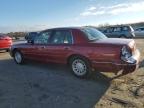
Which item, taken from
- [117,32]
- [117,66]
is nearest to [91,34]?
[117,66]

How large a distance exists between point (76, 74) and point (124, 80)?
1542 mm

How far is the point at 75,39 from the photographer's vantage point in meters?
7.66

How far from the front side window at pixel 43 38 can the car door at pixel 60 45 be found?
241 millimetres

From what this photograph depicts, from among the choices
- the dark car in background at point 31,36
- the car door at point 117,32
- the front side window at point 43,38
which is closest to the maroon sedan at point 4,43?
the dark car in background at point 31,36

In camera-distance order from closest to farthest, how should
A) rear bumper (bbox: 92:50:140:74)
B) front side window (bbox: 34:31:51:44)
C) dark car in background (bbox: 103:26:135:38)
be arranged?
rear bumper (bbox: 92:50:140:74) < front side window (bbox: 34:31:51:44) < dark car in background (bbox: 103:26:135:38)

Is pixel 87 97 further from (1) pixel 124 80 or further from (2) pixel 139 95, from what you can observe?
(1) pixel 124 80

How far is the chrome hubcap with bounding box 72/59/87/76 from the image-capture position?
24.4ft

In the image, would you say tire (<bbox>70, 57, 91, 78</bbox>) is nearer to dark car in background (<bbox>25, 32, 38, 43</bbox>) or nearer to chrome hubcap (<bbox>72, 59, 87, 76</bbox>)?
chrome hubcap (<bbox>72, 59, 87, 76</bbox>)

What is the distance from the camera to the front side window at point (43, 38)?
869 centimetres

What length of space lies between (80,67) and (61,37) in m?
1.38

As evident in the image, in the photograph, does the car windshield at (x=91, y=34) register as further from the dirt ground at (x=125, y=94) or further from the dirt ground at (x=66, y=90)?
the dirt ground at (x=125, y=94)

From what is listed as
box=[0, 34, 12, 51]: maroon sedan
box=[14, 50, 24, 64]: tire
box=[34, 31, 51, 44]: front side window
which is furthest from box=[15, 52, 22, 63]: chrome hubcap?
box=[0, 34, 12, 51]: maroon sedan

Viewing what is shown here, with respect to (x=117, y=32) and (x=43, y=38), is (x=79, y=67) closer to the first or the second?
(x=43, y=38)

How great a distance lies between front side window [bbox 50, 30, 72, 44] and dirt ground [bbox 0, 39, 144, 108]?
1.13 m
